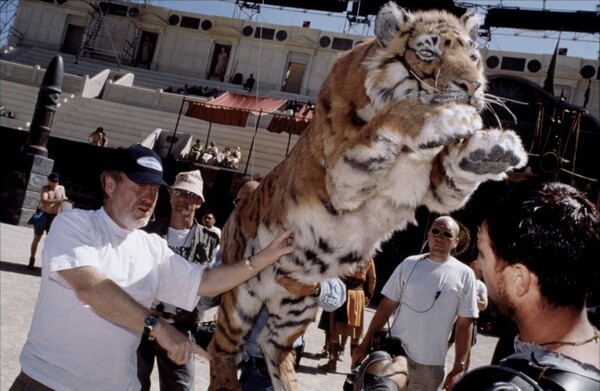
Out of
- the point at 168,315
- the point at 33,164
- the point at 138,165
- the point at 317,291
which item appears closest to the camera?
the point at 138,165

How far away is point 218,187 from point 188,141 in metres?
5.31

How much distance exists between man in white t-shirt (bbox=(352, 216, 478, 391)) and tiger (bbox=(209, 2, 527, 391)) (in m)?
1.23

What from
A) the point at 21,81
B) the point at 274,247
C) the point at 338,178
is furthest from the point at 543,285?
the point at 21,81

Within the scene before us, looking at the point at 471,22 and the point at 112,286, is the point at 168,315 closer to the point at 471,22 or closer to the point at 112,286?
the point at 112,286

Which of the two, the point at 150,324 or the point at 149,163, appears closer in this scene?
the point at 150,324

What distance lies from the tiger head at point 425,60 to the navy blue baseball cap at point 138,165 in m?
1.11

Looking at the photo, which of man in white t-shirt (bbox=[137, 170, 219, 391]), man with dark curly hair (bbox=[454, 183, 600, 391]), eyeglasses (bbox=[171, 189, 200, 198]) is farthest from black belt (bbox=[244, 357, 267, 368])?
man with dark curly hair (bbox=[454, 183, 600, 391])

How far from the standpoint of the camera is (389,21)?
2.28 meters

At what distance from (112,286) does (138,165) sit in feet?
2.17

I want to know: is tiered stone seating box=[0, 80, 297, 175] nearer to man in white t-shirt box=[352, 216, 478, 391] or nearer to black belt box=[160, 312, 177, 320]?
man in white t-shirt box=[352, 216, 478, 391]

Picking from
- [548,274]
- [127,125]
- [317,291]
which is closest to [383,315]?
[317,291]

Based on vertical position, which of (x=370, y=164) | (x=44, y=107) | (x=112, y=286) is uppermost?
(x=44, y=107)

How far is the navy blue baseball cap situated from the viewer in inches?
96.7

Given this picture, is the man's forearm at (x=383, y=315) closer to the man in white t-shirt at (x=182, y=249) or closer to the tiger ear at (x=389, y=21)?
the man in white t-shirt at (x=182, y=249)
